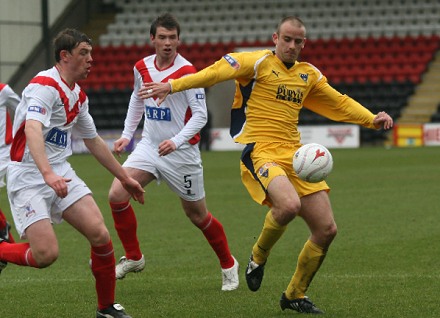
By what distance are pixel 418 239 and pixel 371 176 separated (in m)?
7.61

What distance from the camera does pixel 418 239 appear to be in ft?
32.4

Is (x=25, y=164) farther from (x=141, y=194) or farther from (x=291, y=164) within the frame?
(x=291, y=164)

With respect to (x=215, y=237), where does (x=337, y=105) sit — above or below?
above

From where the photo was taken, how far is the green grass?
21.8 ft

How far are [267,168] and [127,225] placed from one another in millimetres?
1744

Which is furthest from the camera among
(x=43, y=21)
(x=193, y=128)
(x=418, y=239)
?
(x=43, y=21)

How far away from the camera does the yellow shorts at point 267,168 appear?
6.51 m

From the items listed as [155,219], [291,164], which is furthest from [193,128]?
[155,219]

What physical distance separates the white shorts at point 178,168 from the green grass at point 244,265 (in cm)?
77

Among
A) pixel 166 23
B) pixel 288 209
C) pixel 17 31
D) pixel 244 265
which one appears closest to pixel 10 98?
pixel 166 23

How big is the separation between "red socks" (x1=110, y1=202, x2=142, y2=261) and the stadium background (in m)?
20.2

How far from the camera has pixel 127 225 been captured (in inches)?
306

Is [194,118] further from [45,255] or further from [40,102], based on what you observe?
[45,255]

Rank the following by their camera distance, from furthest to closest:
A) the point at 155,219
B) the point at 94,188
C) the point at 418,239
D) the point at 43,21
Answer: the point at 43,21 → the point at 94,188 → the point at 155,219 → the point at 418,239
